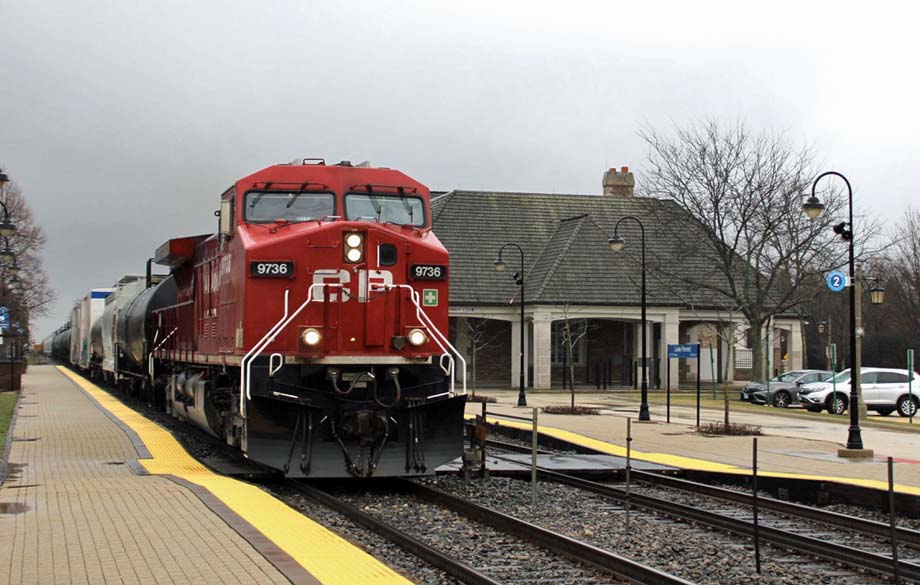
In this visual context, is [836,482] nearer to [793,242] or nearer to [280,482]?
[280,482]

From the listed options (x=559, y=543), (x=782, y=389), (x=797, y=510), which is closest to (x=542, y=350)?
(x=782, y=389)

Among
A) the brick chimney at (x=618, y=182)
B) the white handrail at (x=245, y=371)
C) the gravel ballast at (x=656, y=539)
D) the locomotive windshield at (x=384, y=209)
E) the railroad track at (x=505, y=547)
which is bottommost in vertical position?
the gravel ballast at (x=656, y=539)

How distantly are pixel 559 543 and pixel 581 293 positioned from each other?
3972cm

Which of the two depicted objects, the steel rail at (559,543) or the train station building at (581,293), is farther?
the train station building at (581,293)

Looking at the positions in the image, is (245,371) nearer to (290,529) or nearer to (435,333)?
(435,333)

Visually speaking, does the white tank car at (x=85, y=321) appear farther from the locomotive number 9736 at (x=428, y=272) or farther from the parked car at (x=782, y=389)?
the locomotive number 9736 at (x=428, y=272)

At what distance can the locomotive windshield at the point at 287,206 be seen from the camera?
48.6ft

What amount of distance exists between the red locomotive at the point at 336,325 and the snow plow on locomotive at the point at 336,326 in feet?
0.05

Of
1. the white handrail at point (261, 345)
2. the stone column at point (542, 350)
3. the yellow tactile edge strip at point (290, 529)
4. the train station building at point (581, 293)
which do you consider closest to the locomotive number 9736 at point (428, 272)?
the white handrail at point (261, 345)

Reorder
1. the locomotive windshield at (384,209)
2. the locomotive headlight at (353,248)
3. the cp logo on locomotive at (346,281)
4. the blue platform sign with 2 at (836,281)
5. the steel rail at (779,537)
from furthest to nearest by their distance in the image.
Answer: the blue platform sign with 2 at (836,281) → the locomotive windshield at (384,209) → the locomotive headlight at (353,248) → the cp logo on locomotive at (346,281) → the steel rail at (779,537)

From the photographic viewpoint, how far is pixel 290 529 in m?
10.1

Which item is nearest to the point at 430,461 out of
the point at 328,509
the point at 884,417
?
the point at 328,509

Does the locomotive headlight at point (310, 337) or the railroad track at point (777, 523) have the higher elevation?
the locomotive headlight at point (310, 337)

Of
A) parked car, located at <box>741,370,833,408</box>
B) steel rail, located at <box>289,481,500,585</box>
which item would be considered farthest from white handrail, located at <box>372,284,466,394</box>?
parked car, located at <box>741,370,833,408</box>
